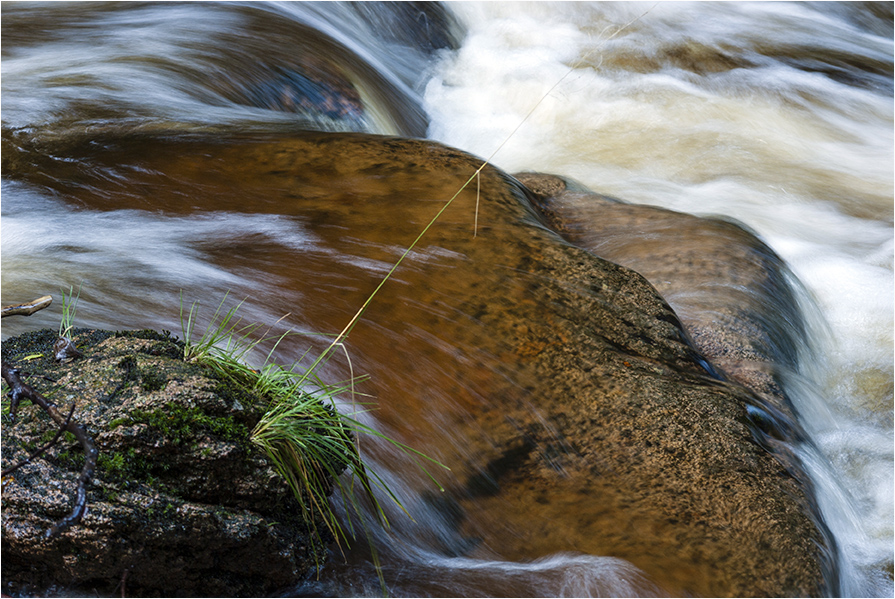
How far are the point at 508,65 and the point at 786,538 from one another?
25.0 feet

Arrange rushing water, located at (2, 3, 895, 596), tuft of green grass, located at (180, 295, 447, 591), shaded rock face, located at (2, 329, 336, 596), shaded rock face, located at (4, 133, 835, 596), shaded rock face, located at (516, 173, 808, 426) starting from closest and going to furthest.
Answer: shaded rock face, located at (2, 329, 336, 596) < tuft of green grass, located at (180, 295, 447, 591) < shaded rock face, located at (4, 133, 835, 596) < rushing water, located at (2, 3, 895, 596) < shaded rock face, located at (516, 173, 808, 426)

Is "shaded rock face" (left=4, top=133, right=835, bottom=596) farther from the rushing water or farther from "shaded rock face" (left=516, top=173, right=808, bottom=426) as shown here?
"shaded rock face" (left=516, top=173, right=808, bottom=426)

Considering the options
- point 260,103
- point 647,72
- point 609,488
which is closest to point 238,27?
point 260,103

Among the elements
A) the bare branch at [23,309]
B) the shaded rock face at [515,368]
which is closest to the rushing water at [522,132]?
the shaded rock face at [515,368]

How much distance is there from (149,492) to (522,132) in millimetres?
6361

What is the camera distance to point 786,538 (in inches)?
101

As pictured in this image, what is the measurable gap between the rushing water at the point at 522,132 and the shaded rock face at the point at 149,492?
36 centimetres

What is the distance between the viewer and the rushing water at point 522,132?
10.7ft

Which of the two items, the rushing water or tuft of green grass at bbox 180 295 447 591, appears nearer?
tuft of green grass at bbox 180 295 447 591

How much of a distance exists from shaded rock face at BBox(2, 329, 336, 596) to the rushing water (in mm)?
355

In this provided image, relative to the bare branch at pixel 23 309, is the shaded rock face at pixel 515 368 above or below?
below

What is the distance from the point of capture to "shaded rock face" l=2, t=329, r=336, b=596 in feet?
6.14

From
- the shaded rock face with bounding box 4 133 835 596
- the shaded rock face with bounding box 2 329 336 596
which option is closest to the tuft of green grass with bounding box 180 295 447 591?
the shaded rock face with bounding box 2 329 336 596

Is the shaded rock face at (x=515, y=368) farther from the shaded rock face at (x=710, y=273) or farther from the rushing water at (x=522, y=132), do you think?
the shaded rock face at (x=710, y=273)
